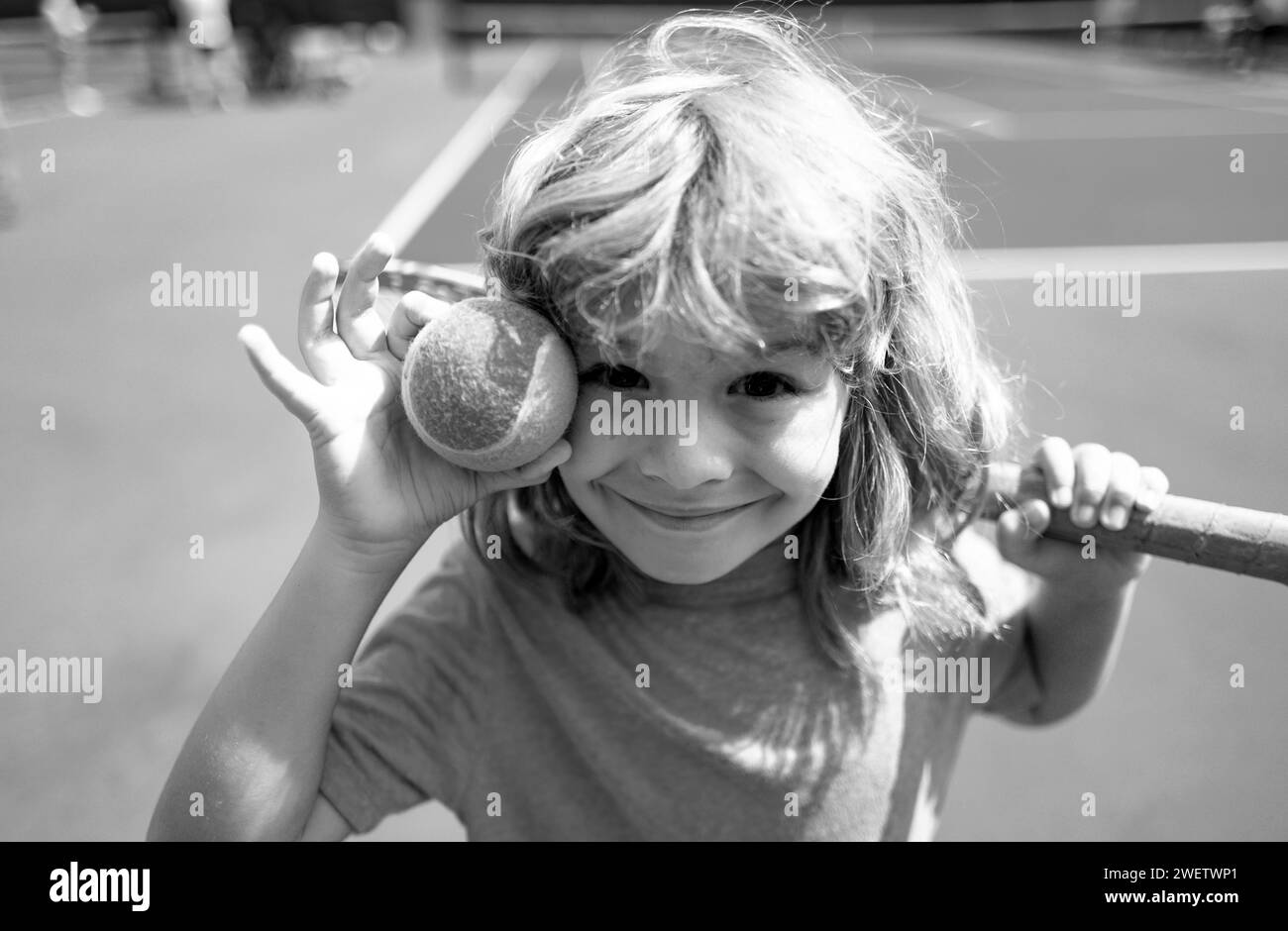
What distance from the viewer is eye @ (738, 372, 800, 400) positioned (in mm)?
1294

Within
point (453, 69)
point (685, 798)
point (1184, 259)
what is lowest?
point (685, 798)

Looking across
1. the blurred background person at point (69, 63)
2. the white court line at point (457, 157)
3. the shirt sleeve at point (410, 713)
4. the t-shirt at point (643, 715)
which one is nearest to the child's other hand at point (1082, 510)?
the t-shirt at point (643, 715)

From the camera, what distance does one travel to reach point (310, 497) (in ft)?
14.0

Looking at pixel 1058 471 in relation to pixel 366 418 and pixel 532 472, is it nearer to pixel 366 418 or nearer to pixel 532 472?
pixel 532 472

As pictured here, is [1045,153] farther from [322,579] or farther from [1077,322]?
[322,579]

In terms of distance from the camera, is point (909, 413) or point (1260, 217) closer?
point (909, 413)

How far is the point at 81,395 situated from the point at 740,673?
4.48 metres

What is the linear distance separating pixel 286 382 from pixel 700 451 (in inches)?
19.1

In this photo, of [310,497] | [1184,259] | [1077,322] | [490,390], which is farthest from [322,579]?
[1184,259]

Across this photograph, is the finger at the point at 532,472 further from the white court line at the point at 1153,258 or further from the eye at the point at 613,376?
the white court line at the point at 1153,258

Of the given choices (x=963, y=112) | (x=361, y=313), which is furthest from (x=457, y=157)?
(x=361, y=313)

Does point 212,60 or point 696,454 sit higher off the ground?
point 212,60

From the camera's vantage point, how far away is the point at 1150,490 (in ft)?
4.66

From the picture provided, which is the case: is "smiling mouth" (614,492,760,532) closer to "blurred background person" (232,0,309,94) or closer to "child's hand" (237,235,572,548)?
"child's hand" (237,235,572,548)
